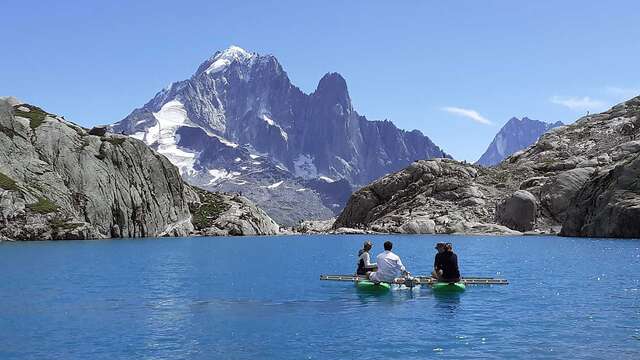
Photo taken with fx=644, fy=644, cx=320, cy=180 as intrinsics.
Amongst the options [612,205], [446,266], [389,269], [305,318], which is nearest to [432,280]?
[446,266]

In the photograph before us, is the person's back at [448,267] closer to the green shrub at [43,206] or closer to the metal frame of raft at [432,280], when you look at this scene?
the metal frame of raft at [432,280]

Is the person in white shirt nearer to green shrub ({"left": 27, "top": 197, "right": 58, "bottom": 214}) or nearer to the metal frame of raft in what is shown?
the metal frame of raft

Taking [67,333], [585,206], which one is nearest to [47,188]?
[585,206]

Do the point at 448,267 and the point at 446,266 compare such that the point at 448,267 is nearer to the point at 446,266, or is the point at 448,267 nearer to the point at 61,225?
the point at 446,266

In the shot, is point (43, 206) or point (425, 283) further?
point (43, 206)

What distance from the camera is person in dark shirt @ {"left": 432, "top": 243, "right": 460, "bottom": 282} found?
5009 cm

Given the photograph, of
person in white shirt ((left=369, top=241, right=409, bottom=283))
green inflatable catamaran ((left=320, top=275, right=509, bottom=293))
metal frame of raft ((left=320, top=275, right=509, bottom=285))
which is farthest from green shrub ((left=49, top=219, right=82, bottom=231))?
person in white shirt ((left=369, top=241, right=409, bottom=283))

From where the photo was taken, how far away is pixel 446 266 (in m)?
50.5

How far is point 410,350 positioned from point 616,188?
14994cm

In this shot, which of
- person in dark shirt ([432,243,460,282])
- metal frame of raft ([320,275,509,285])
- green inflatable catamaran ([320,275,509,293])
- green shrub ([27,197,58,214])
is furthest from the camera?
green shrub ([27,197,58,214])

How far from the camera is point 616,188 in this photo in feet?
529

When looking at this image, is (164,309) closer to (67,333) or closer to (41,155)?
(67,333)

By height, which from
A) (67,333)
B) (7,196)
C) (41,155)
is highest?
(41,155)

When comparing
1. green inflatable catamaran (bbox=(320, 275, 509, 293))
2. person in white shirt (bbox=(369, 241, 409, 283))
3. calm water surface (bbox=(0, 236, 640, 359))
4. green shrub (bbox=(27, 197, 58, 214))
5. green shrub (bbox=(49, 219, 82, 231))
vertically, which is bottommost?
calm water surface (bbox=(0, 236, 640, 359))
